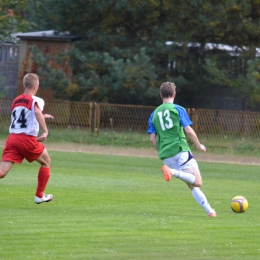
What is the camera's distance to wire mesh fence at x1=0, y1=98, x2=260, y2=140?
23.3 m

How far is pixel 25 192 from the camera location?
12.1m

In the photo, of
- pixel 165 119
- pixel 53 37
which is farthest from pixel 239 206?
pixel 53 37

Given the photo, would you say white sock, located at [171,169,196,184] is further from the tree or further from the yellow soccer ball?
the tree

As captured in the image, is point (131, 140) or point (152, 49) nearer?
point (131, 140)

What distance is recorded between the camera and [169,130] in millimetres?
9453

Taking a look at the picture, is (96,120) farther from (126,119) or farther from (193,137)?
(193,137)

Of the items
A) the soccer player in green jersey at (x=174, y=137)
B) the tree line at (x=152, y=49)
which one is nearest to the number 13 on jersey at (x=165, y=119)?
the soccer player in green jersey at (x=174, y=137)

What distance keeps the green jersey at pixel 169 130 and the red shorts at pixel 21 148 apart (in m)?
1.68

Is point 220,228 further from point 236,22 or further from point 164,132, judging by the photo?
point 236,22

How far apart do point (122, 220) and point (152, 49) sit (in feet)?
Answer: 59.1

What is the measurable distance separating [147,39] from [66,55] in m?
3.17

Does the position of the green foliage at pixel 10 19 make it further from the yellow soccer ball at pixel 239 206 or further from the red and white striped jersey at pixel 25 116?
the yellow soccer ball at pixel 239 206

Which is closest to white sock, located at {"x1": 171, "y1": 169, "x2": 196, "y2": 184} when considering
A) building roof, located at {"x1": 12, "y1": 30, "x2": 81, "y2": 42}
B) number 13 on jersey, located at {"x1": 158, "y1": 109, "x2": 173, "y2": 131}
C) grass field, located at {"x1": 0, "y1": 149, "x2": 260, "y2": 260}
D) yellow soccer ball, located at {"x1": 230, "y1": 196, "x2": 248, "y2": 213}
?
grass field, located at {"x1": 0, "y1": 149, "x2": 260, "y2": 260}

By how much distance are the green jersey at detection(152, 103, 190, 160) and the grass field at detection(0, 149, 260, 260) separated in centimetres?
91
